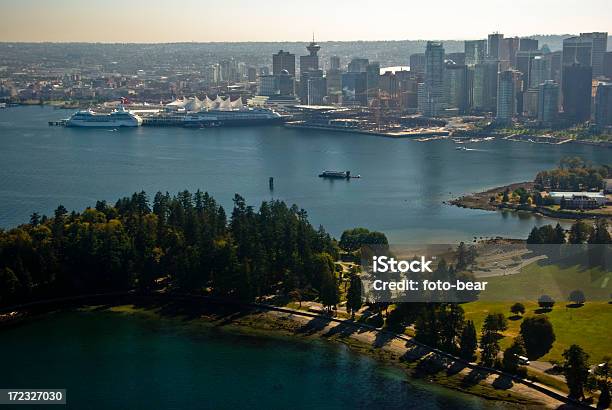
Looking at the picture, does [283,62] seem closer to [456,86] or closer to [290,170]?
[456,86]

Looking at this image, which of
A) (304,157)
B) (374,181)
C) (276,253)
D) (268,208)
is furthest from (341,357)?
(304,157)

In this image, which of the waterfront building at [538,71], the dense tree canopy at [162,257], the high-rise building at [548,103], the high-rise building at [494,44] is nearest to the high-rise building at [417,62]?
the high-rise building at [494,44]

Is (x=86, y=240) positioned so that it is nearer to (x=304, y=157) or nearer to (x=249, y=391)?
(x=249, y=391)

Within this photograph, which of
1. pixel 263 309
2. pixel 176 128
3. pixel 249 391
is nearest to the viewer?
pixel 249 391

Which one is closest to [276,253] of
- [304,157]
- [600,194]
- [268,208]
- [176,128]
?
[268,208]

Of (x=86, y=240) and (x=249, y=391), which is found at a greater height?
(x=86, y=240)

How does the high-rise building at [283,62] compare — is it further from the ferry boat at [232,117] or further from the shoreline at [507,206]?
the shoreline at [507,206]

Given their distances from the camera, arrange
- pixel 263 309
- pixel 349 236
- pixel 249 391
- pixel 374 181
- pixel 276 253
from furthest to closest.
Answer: pixel 374 181, pixel 349 236, pixel 276 253, pixel 263 309, pixel 249 391

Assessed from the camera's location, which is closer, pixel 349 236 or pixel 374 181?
pixel 349 236
